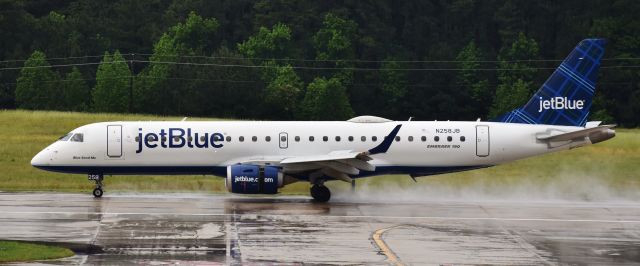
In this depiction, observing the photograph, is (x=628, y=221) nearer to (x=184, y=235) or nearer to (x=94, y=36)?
(x=184, y=235)

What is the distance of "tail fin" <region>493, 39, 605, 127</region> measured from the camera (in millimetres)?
43375

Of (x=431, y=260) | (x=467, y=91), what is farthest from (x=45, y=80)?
(x=431, y=260)

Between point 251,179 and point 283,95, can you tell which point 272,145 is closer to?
point 251,179

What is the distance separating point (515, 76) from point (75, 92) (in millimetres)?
37842

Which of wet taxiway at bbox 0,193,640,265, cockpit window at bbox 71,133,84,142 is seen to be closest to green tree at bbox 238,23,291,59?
wet taxiway at bbox 0,193,640,265

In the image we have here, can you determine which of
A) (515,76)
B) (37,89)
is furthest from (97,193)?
(515,76)

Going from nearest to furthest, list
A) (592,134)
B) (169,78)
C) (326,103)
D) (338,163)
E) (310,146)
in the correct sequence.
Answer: (338,163)
(592,134)
(310,146)
(326,103)
(169,78)

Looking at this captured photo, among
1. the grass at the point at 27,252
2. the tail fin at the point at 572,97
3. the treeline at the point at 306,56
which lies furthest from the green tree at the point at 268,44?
the grass at the point at 27,252

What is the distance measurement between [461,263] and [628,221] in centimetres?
1057

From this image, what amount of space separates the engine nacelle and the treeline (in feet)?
181

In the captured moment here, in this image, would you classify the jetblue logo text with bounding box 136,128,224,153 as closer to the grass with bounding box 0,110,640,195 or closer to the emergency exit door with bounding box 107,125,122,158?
the emergency exit door with bounding box 107,125,122,158

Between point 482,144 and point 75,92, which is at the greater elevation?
point 75,92

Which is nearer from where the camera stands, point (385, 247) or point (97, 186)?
point (385, 247)

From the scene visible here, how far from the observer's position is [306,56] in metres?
115
